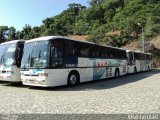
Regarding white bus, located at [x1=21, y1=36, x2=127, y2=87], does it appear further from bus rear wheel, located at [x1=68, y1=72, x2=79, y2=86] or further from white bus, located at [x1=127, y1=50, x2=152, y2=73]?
white bus, located at [x1=127, y1=50, x2=152, y2=73]

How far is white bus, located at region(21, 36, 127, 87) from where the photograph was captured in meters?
14.5

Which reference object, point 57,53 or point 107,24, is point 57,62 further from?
point 107,24

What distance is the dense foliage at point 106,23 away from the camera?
194ft

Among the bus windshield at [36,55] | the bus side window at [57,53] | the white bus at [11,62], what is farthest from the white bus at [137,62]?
the bus windshield at [36,55]

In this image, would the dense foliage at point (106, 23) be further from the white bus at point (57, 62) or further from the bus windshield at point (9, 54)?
the bus windshield at point (9, 54)

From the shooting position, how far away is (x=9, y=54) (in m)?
16.7

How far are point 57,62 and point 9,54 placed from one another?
11.5 ft

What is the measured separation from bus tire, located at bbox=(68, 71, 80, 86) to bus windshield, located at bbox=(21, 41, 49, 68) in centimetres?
222

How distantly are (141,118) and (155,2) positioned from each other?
73.8 meters

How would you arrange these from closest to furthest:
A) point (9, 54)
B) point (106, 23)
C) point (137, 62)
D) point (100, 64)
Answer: point (9, 54)
point (100, 64)
point (137, 62)
point (106, 23)

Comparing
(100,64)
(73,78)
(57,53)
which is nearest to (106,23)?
(100,64)

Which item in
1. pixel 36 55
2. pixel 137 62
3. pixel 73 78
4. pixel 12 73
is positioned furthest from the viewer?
pixel 137 62

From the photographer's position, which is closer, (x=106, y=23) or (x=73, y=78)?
(x=73, y=78)

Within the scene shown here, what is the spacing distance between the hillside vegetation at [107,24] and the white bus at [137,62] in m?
19.5
